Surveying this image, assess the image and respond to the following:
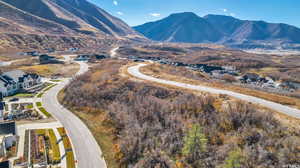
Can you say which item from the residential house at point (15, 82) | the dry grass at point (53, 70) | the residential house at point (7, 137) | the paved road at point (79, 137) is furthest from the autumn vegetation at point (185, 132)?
the dry grass at point (53, 70)

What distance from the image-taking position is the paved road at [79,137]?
2789 centimetres

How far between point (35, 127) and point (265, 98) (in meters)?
47.8

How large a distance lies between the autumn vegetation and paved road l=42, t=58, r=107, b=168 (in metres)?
1.28

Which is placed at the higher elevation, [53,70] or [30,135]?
[53,70]

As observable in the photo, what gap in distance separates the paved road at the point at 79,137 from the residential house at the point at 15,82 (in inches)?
605

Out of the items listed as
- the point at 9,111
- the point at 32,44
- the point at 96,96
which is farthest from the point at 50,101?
the point at 32,44

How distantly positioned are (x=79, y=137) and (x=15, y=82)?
143 ft

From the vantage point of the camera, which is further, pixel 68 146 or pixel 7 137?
pixel 68 146

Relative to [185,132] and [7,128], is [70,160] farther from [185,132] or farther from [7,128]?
[185,132]

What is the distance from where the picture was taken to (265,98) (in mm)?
36156

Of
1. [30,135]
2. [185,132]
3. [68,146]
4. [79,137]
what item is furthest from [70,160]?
[185,132]

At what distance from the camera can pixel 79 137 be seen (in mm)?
34438

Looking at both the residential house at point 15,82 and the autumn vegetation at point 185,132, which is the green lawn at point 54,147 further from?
the residential house at point 15,82

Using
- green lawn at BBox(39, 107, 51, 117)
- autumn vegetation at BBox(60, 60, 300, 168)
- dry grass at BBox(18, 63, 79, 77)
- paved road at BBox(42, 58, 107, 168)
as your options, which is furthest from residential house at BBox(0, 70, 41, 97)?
autumn vegetation at BBox(60, 60, 300, 168)
